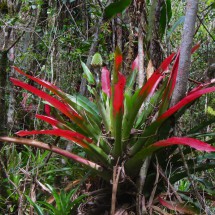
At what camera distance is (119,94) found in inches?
53.3

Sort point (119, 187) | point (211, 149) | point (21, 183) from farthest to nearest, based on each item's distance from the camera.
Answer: point (21, 183), point (119, 187), point (211, 149)

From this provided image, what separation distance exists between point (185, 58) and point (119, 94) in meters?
0.44

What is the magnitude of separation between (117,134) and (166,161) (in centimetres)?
31

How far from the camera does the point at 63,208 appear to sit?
1608 mm

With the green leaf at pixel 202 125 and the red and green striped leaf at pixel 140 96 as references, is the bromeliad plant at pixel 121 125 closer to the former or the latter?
the red and green striped leaf at pixel 140 96

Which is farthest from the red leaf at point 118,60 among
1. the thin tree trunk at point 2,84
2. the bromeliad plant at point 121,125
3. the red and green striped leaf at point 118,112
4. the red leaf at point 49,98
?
the thin tree trunk at point 2,84

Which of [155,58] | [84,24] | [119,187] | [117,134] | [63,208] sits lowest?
[63,208]

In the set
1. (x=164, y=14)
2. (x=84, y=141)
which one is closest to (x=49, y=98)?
(x=84, y=141)

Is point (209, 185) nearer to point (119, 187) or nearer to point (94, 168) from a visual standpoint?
point (119, 187)

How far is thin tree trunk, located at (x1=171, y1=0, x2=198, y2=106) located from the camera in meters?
1.59

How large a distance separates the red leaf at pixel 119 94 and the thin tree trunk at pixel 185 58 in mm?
317

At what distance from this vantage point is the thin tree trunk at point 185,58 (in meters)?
1.59

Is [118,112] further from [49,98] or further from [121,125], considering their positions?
[49,98]

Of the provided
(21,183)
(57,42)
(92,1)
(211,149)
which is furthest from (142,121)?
(92,1)
